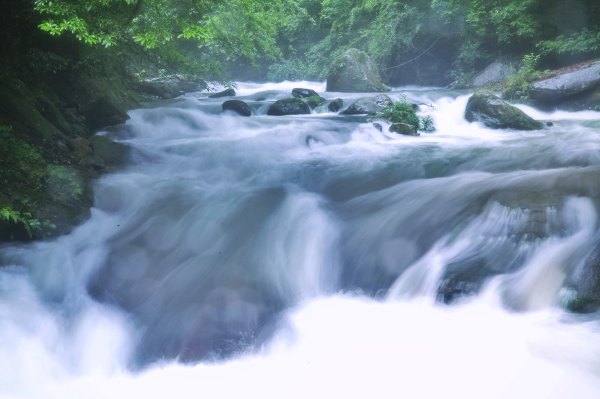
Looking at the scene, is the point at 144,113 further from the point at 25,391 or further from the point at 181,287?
the point at 25,391

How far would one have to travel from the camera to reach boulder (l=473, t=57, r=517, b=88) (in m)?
16.0

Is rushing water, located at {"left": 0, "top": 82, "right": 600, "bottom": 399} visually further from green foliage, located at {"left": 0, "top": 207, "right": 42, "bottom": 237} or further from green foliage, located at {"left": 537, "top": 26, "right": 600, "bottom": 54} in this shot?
green foliage, located at {"left": 537, "top": 26, "right": 600, "bottom": 54}

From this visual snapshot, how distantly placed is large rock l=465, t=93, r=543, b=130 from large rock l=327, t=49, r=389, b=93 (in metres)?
6.82

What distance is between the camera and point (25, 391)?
3.43 meters

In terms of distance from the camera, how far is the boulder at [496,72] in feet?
52.6

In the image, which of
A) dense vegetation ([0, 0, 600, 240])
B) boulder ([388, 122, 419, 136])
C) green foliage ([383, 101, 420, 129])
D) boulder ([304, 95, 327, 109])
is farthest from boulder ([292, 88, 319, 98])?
boulder ([388, 122, 419, 136])

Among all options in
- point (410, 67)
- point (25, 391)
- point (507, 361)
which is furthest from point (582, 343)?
point (410, 67)

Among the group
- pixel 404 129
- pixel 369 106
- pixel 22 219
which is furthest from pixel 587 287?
pixel 369 106

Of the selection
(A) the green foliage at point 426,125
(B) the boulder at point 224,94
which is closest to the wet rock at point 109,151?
(A) the green foliage at point 426,125

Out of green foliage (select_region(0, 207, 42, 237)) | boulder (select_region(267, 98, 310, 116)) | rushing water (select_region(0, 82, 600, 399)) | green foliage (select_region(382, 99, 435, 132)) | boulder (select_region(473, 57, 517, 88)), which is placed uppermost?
boulder (select_region(473, 57, 517, 88))

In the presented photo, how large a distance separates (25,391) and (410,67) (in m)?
19.8

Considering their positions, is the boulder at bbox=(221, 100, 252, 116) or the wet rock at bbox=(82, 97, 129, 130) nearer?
the wet rock at bbox=(82, 97, 129, 130)

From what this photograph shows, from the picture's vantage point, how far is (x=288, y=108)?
1300 centimetres

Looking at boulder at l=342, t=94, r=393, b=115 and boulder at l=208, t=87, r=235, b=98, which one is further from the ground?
boulder at l=208, t=87, r=235, b=98
